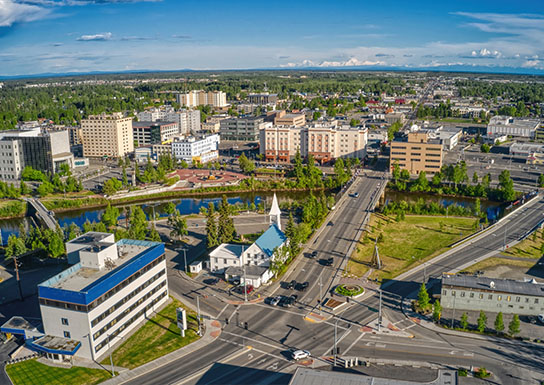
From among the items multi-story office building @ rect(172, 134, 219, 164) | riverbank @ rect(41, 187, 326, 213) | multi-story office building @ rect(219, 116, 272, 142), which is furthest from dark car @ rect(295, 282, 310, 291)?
multi-story office building @ rect(219, 116, 272, 142)

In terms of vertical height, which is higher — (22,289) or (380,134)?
(380,134)

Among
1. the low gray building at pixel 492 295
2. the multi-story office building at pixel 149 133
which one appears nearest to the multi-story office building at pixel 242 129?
the multi-story office building at pixel 149 133

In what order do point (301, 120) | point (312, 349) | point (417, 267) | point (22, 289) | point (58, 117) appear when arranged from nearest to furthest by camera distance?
point (312, 349) → point (22, 289) → point (417, 267) → point (301, 120) → point (58, 117)

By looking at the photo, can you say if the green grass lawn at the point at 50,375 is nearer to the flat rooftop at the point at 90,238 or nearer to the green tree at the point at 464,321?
the flat rooftop at the point at 90,238

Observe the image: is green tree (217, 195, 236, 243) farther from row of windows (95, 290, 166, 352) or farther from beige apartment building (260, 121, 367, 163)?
beige apartment building (260, 121, 367, 163)

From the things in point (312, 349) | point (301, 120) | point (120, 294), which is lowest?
point (312, 349)

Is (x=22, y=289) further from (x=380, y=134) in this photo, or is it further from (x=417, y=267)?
(x=380, y=134)

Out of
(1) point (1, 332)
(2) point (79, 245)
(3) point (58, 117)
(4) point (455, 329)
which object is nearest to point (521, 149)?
(4) point (455, 329)

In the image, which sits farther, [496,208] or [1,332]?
[496,208]
